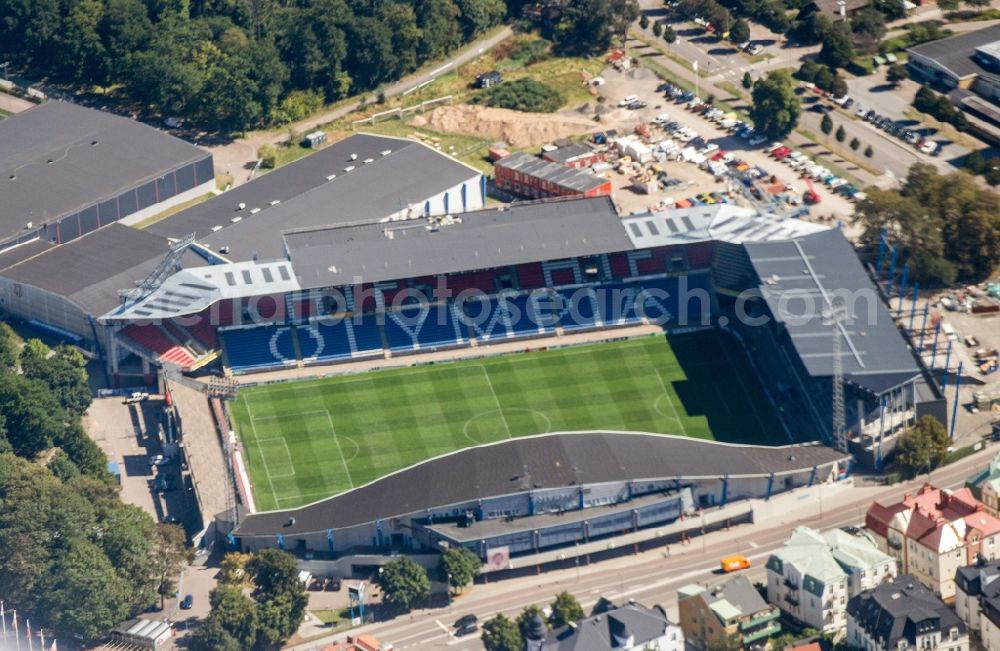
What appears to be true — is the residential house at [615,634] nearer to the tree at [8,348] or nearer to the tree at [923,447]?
the tree at [923,447]

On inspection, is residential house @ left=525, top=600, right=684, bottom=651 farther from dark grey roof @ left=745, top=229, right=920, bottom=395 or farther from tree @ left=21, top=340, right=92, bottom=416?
tree @ left=21, top=340, right=92, bottom=416

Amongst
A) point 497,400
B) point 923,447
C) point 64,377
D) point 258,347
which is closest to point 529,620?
point 497,400

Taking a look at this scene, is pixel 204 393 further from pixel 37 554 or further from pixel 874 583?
pixel 874 583

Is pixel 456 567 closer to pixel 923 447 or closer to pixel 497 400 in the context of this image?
pixel 497 400

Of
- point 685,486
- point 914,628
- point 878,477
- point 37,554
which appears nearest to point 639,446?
point 685,486

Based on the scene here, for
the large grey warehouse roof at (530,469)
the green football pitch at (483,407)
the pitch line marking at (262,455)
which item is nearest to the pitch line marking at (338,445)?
the green football pitch at (483,407)

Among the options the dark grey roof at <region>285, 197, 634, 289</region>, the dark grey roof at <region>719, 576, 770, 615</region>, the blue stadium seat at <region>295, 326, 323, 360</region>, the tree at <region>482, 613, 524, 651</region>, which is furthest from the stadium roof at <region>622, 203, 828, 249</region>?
the tree at <region>482, 613, 524, 651</region>
